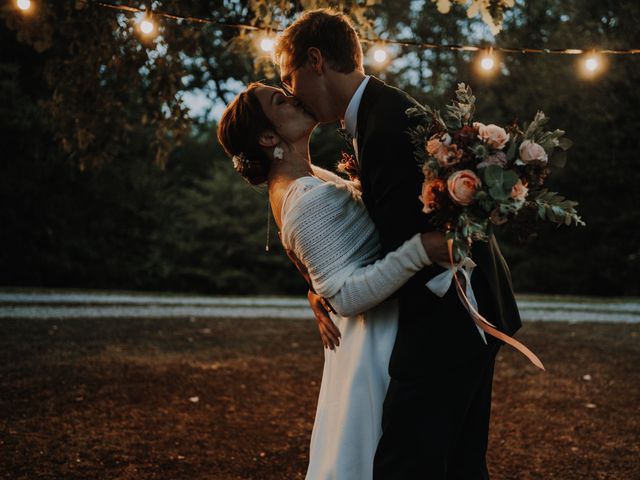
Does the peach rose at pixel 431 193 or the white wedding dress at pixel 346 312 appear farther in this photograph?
the white wedding dress at pixel 346 312

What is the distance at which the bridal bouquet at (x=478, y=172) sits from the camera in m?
1.93

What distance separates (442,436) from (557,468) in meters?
2.87

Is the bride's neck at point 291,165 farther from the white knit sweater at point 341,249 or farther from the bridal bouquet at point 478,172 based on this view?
the bridal bouquet at point 478,172

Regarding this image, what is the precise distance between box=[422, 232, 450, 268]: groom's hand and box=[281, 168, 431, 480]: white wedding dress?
164 mm

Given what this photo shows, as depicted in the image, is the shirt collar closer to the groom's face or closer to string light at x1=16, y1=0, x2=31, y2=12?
the groom's face

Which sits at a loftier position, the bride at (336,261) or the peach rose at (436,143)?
the peach rose at (436,143)

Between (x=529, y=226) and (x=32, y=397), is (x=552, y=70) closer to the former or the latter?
(x=32, y=397)

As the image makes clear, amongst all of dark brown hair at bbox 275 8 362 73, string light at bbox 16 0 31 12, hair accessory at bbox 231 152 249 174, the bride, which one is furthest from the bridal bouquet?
string light at bbox 16 0 31 12

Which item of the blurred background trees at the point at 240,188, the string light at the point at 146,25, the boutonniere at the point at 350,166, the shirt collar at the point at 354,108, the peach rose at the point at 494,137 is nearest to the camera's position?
the peach rose at the point at 494,137

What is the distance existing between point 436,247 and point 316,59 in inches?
30.6

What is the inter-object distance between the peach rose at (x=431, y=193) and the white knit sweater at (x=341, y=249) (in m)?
0.11

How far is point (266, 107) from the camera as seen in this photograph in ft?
8.32

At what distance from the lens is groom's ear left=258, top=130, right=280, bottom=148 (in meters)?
2.52

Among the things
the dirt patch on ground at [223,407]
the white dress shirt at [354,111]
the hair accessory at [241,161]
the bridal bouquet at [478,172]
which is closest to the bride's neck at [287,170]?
the hair accessory at [241,161]
